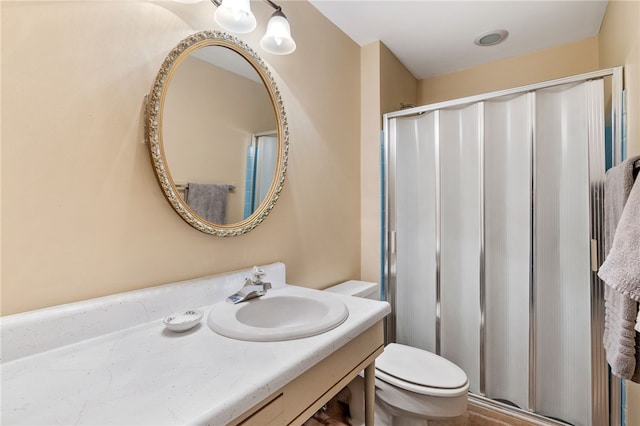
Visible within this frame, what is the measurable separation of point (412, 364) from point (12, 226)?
1581 millimetres

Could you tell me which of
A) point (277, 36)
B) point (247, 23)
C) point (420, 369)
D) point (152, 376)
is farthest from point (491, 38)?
point (152, 376)

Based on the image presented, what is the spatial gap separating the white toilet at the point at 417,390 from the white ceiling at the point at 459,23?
6.30ft

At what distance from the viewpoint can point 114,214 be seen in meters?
0.90

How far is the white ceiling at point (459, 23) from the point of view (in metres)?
1.73

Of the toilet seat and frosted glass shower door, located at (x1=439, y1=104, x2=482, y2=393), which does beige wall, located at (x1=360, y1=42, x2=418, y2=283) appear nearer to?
frosted glass shower door, located at (x1=439, y1=104, x2=482, y2=393)

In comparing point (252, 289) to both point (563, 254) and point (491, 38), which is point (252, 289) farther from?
point (491, 38)

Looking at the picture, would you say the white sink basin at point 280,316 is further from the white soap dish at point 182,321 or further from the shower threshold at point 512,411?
the shower threshold at point 512,411

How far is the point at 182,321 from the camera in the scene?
0.86 metres

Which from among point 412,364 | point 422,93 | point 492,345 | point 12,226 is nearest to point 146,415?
point 12,226

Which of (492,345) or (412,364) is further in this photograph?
(492,345)

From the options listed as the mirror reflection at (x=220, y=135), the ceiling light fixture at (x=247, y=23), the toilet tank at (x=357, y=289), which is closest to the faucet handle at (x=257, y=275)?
the mirror reflection at (x=220, y=135)

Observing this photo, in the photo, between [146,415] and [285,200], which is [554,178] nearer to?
[285,200]

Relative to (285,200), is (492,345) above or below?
below

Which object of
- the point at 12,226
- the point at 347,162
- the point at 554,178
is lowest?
the point at 12,226
